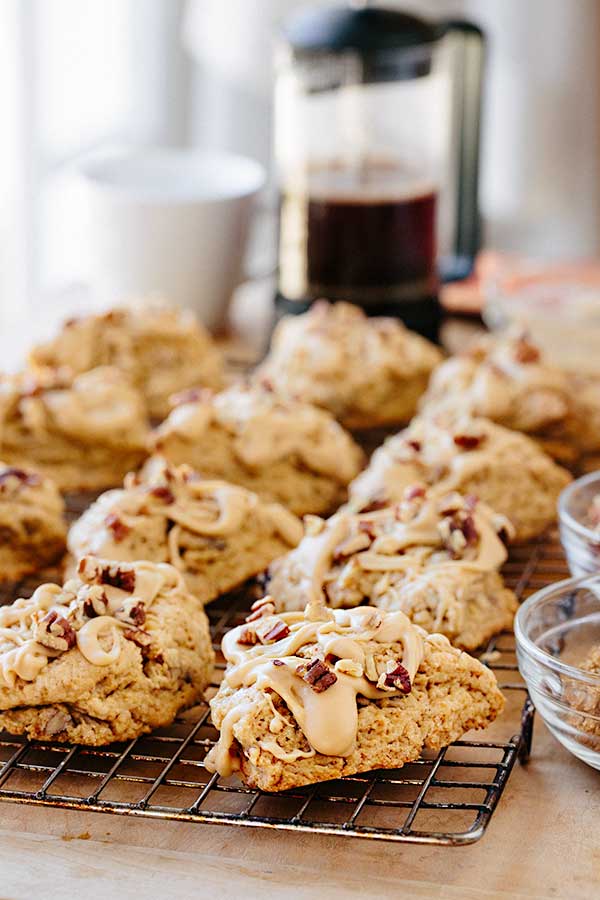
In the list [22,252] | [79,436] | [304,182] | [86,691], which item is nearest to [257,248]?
[22,252]

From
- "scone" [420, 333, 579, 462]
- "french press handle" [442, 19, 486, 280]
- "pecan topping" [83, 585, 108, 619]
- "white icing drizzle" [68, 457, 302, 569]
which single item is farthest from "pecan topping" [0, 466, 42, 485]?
"french press handle" [442, 19, 486, 280]

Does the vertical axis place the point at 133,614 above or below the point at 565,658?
above

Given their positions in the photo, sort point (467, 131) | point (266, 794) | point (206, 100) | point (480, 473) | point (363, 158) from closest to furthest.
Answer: point (266, 794) < point (480, 473) < point (363, 158) < point (467, 131) < point (206, 100)

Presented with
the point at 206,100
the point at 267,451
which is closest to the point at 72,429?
the point at 267,451

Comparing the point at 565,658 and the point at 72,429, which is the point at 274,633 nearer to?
the point at 565,658

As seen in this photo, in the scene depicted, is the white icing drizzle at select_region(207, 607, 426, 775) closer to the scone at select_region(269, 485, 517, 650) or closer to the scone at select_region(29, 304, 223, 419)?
the scone at select_region(269, 485, 517, 650)

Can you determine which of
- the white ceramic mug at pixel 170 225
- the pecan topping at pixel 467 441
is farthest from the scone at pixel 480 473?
the white ceramic mug at pixel 170 225
